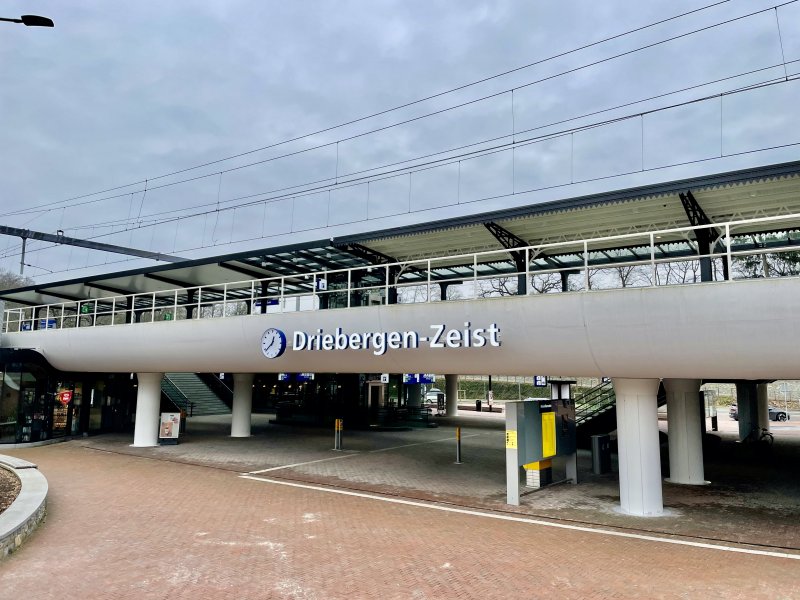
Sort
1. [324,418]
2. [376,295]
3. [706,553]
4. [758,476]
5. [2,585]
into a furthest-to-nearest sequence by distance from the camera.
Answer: [324,418]
[376,295]
[758,476]
[706,553]
[2,585]

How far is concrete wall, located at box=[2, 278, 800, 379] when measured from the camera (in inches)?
389

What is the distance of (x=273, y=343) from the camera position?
16.5 m

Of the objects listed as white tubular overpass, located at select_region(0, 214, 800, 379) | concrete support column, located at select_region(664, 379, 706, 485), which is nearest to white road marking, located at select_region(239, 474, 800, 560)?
white tubular overpass, located at select_region(0, 214, 800, 379)

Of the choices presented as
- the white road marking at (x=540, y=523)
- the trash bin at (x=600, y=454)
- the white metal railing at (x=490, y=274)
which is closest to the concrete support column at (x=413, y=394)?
the white metal railing at (x=490, y=274)

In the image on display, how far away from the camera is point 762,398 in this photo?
26734 mm

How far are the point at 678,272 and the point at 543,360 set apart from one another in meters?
20.5

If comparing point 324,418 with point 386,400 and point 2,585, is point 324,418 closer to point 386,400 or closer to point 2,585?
point 386,400

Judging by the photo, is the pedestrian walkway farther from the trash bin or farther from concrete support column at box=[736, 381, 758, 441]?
concrete support column at box=[736, 381, 758, 441]

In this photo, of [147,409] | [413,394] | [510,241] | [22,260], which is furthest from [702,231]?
[22,260]

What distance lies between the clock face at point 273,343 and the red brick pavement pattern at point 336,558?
4.53 meters

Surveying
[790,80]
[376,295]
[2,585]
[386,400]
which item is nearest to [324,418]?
[386,400]

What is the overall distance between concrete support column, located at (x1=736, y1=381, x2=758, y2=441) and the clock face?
21.9 meters

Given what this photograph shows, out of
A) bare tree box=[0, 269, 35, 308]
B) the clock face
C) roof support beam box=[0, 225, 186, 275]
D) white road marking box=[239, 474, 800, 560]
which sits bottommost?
white road marking box=[239, 474, 800, 560]

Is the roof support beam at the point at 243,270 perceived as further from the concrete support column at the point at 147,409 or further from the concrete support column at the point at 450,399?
the concrete support column at the point at 450,399
